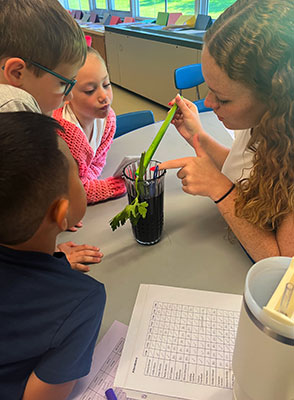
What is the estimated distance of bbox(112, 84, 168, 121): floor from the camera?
380 centimetres

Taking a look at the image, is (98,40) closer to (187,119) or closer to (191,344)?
(187,119)

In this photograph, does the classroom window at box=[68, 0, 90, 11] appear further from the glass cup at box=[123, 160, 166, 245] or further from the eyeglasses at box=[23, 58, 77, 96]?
the glass cup at box=[123, 160, 166, 245]

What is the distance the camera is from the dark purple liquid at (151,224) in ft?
2.56

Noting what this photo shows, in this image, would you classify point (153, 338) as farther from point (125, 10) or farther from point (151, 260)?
point (125, 10)

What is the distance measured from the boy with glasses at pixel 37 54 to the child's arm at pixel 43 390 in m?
0.28

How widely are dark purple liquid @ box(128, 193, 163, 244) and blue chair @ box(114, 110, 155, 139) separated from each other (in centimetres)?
91

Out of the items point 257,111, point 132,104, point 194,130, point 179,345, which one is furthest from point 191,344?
point 132,104

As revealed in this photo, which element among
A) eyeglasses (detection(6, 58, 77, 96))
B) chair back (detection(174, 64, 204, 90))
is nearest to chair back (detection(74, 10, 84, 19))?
chair back (detection(174, 64, 204, 90))

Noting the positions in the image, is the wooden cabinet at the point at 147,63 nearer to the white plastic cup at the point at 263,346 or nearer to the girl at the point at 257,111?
the girl at the point at 257,111

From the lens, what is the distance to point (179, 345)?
1.93ft

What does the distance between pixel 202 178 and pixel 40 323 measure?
1.65ft

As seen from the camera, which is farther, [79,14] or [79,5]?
[79,5]

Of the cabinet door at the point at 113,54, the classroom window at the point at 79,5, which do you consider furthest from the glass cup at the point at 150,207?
the classroom window at the point at 79,5

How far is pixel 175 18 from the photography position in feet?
12.3
